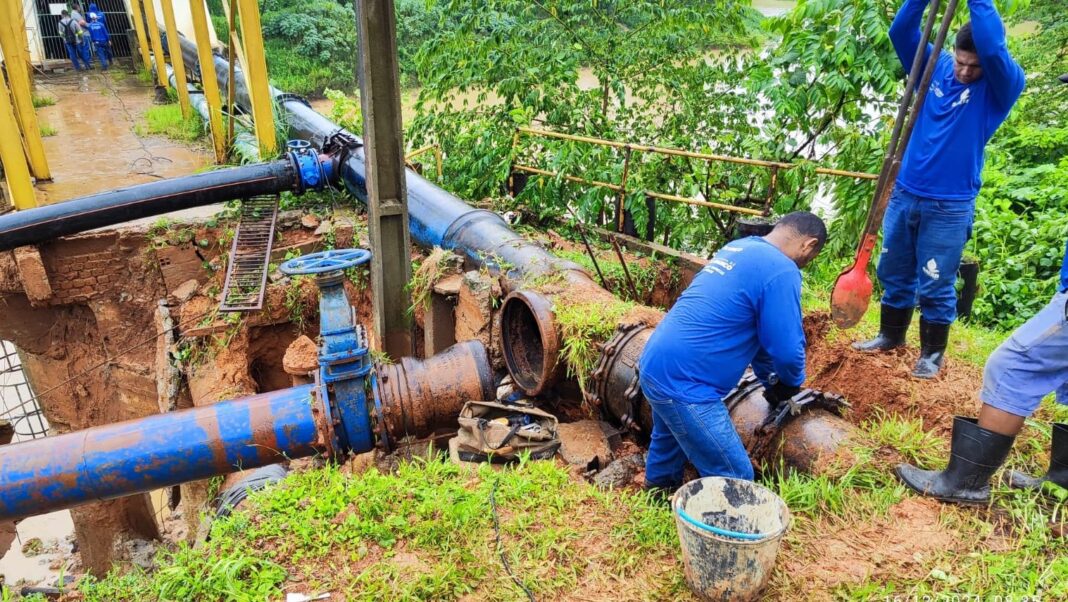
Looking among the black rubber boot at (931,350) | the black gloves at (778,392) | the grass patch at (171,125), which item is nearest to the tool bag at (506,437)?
the black gloves at (778,392)

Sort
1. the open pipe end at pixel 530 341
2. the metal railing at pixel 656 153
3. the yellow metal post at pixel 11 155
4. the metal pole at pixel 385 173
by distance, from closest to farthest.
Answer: the open pipe end at pixel 530 341, the metal pole at pixel 385 173, the metal railing at pixel 656 153, the yellow metal post at pixel 11 155

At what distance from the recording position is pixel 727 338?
298 cm

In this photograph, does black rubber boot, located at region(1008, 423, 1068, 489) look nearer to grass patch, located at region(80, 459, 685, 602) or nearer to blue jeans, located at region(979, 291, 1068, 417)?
blue jeans, located at region(979, 291, 1068, 417)

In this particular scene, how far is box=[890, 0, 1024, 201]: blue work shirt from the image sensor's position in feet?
10.8

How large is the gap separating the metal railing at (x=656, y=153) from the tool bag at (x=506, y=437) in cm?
274

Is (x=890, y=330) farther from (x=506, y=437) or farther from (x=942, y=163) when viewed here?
(x=506, y=437)

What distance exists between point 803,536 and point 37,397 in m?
8.92

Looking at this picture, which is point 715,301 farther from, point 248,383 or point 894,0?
point 248,383

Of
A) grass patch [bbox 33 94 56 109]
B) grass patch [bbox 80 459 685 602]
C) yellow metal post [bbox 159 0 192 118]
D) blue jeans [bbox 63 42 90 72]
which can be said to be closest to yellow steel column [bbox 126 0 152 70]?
blue jeans [bbox 63 42 90 72]

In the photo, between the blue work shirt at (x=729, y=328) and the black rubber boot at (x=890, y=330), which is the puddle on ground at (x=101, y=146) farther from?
the black rubber boot at (x=890, y=330)

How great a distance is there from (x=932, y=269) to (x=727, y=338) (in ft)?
4.92

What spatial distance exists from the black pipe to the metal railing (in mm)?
3048

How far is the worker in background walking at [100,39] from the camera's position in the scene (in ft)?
52.4

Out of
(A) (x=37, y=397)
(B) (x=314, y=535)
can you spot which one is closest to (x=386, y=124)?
(B) (x=314, y=535)
